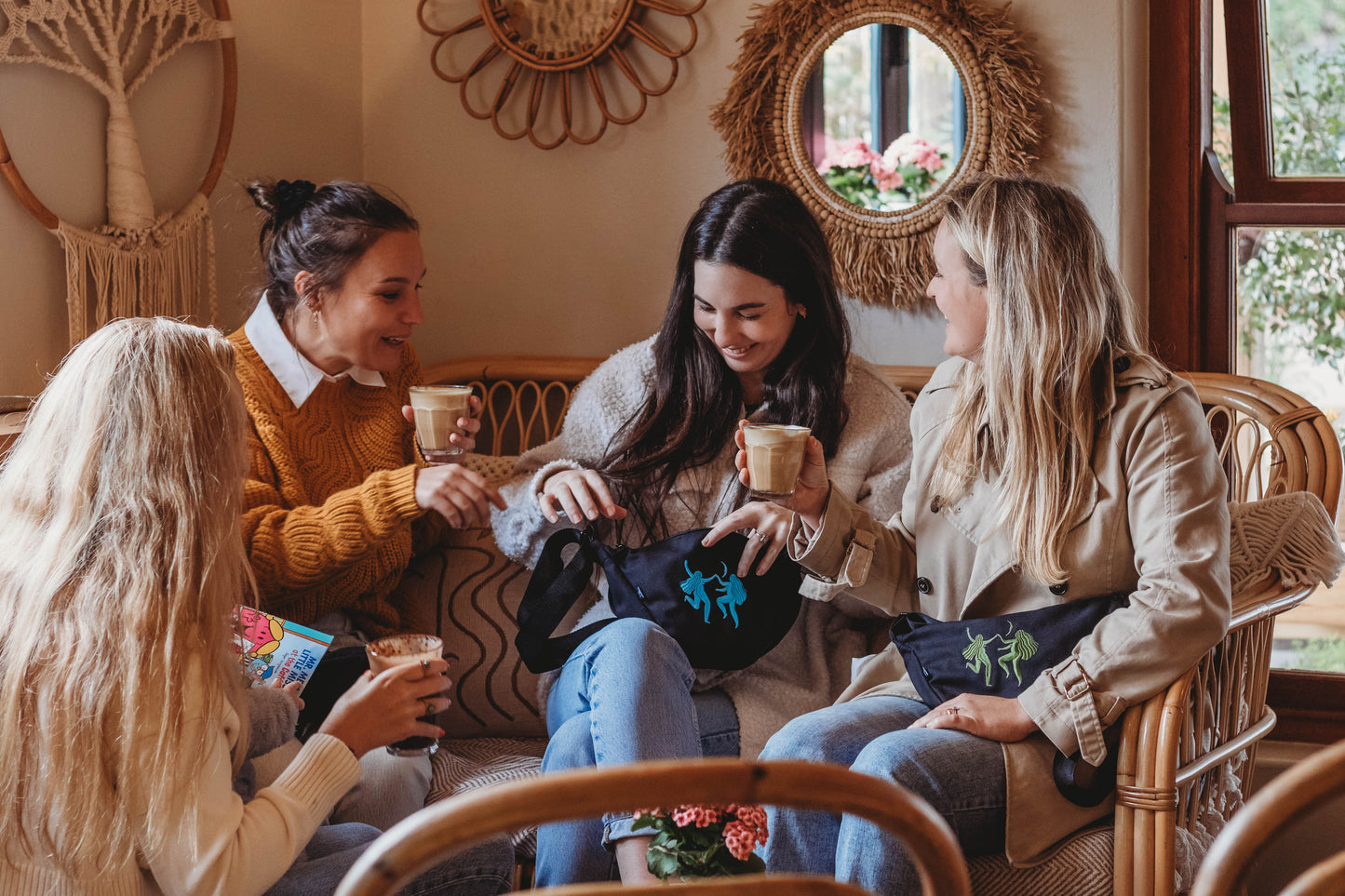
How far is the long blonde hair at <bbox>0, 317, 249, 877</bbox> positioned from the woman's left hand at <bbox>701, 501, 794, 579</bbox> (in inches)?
31.2

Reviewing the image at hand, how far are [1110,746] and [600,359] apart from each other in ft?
5.18

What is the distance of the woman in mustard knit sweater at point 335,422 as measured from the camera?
1996mm

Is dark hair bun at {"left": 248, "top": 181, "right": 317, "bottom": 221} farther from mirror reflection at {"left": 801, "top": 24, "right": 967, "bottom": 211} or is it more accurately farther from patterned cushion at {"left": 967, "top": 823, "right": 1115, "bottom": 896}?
patterned cushion at {"left": 967, "top": 823, "right": 1115, "bottom": 896}

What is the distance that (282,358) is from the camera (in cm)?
213

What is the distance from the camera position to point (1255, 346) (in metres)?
2.62

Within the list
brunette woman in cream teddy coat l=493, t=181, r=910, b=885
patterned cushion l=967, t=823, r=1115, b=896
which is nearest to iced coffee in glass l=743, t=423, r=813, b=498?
brunette woman in cream teddy coat l=493, t=181, r=910, b=885

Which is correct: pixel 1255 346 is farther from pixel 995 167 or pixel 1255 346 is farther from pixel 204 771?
pixel 204 771

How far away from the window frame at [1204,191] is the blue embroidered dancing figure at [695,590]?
1.27 metres

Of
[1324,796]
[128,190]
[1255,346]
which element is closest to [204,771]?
[1324,796]

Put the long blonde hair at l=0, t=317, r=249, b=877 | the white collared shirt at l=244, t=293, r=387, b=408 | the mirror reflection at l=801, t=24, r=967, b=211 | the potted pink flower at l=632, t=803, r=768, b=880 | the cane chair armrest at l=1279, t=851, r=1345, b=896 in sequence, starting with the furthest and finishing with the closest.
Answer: the mirror reflection at l=801, t=24, r=967, b=211, the white collared shirt at l=244, t=293, r=387, b=408, the potted pink flower at l=632, t=803, r=768, b=880, the long blonde hair at l=0, t=317, r=249, b=877, the cane chair armrest at l=1279, t=851, r=1345, b=896

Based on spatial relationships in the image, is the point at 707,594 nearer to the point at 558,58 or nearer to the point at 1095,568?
the point at 1095,568

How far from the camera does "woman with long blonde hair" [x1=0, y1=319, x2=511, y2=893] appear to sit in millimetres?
1139

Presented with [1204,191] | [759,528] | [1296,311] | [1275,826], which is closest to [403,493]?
[759,528]

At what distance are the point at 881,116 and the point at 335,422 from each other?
54.0 inches
